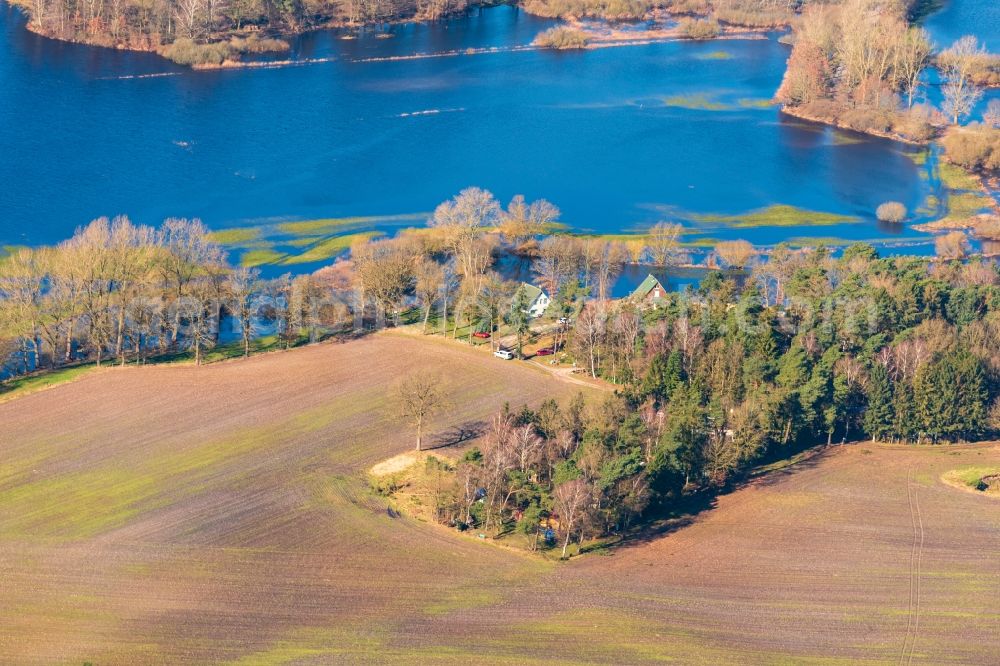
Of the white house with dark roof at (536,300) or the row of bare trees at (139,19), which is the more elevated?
the row of bare trees at (139,19)

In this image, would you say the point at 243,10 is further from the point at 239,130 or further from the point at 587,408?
the point at 587,408

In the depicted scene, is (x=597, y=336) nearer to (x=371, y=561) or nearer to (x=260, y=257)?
(x=371, y=561)

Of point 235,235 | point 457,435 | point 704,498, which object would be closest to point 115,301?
point 235,235

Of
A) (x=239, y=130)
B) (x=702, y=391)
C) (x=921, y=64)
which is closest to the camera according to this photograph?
(x=702, y=391)

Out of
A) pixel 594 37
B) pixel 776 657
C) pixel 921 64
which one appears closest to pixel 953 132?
pixel 921 64

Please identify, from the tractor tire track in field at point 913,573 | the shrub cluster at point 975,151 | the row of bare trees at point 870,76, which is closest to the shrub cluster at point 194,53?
the row of bare trees at point 870,76

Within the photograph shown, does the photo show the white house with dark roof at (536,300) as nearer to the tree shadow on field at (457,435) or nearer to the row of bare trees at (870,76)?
the tree shadow on field at (457,435)
